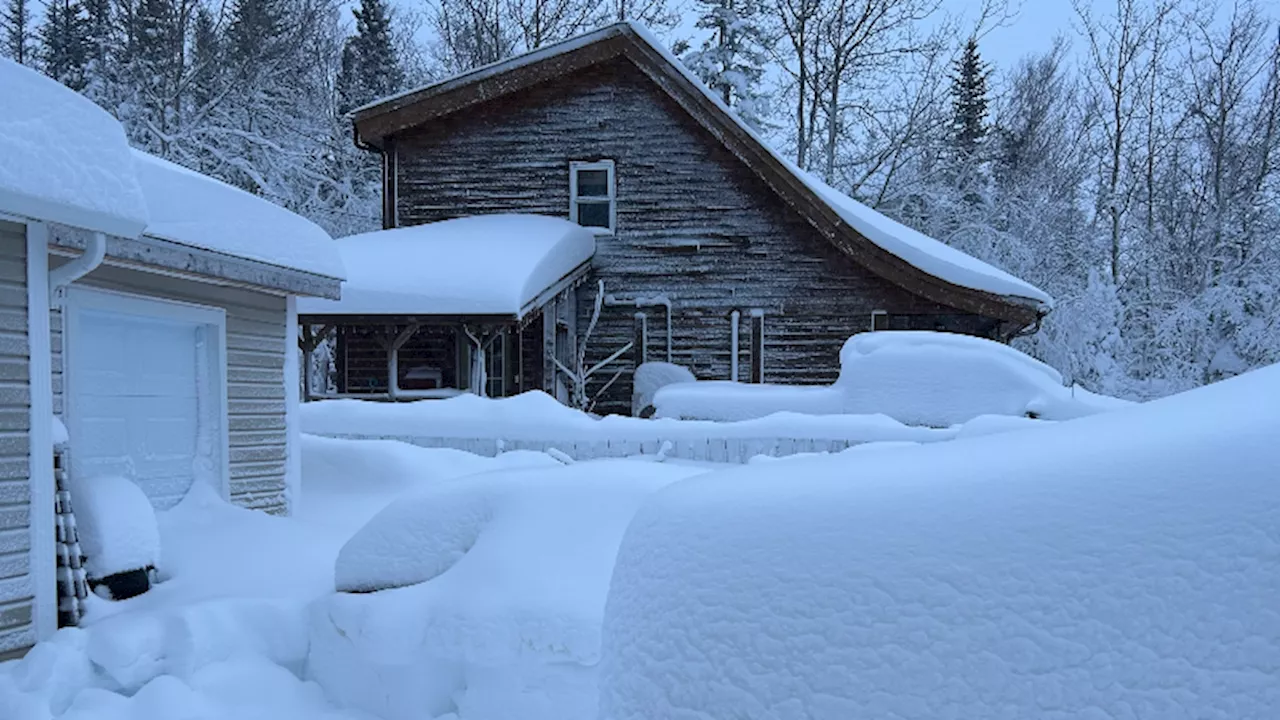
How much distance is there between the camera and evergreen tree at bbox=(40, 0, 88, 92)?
87.9ft

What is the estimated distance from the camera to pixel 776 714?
2014 mm

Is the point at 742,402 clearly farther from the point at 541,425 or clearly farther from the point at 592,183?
the point at 592,183

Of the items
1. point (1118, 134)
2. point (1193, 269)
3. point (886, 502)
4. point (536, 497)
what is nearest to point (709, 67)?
point (1118, 134)

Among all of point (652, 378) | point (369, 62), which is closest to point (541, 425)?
point (652, 378)

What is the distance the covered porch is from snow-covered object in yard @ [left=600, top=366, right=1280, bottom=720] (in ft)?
34.3

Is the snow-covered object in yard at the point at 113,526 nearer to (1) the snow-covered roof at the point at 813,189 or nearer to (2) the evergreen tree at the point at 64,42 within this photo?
(1) the snow-covered roof at the point at 813,189

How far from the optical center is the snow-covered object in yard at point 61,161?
435 centimetres

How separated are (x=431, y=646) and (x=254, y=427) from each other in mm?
3804

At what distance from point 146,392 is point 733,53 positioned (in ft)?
85.0

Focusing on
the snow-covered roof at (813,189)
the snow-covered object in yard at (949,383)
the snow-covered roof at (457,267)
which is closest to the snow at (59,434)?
the snow-covered roof at (457,267)

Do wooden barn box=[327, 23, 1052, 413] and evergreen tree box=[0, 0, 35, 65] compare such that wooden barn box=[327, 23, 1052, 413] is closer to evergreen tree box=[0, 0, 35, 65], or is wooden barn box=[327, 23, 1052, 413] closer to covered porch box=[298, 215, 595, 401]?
covered porch box=[298, 215, 595, 401]

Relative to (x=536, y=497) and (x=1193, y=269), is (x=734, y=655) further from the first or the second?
(x=1193, y=269)

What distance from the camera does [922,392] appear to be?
11.8 m

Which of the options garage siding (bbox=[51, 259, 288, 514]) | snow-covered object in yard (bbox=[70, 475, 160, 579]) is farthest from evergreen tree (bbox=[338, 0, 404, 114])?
snow-covered object in yard (bbox=[70, 475, 160, 579])
